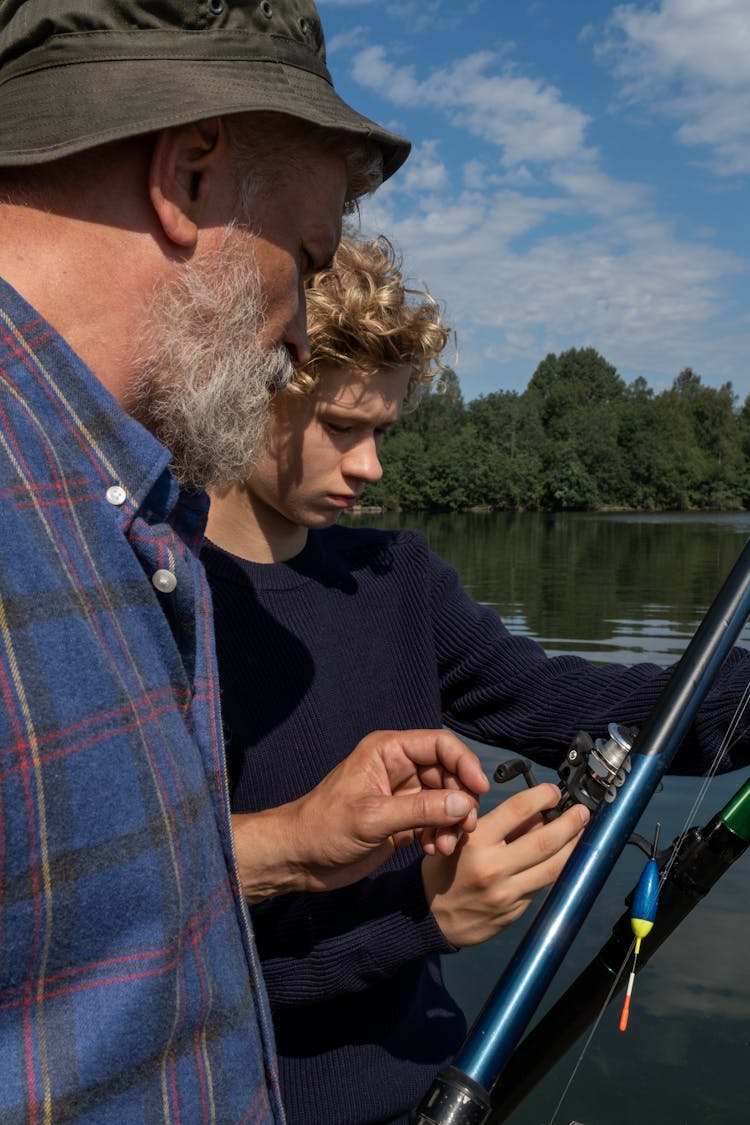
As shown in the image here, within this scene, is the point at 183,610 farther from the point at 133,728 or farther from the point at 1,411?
the point at 1,411

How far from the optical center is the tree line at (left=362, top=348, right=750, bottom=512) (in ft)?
219

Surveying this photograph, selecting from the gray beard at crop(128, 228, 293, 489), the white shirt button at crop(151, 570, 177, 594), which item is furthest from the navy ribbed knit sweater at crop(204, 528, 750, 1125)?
the white shirt button at crop(151, 570, 177, 594)

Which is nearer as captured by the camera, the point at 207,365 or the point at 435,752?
the point at 207,365

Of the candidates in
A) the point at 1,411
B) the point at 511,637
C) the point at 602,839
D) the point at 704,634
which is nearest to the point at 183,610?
the point at 1,411

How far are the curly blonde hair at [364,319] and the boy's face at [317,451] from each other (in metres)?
0.04

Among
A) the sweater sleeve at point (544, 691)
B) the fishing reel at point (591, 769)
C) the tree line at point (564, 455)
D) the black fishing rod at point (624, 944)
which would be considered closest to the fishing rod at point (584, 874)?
the fishing reel at point (591, 769)

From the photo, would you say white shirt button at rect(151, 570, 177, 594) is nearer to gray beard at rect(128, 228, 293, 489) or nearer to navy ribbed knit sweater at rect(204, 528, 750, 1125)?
gray beard at rect(128, 228, 293, 489)

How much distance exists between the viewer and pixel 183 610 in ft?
4.39

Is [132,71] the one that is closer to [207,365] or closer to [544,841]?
[207,365]

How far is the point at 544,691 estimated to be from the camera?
237 centimetres

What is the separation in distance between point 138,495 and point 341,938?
3.36ft

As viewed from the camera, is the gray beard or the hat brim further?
the gray beard

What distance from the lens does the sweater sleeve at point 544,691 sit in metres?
2.31

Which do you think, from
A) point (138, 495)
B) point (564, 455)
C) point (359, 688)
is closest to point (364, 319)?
point (359, 688)
